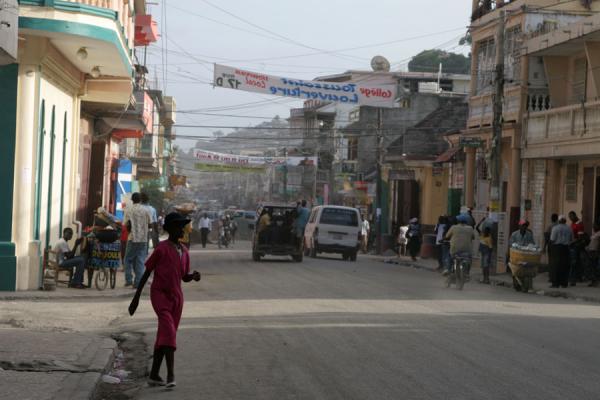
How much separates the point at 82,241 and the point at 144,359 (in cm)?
892

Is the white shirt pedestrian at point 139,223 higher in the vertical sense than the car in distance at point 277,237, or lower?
higher

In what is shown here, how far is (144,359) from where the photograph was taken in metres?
11.8

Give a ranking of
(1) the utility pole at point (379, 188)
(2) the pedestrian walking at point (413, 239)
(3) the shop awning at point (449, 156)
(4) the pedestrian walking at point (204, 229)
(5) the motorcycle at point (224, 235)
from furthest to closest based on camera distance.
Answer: (5) the motorcycle at point (224, 235)
(1) the utility pole at point (379, 188)
(4) the pedestrian walking at point (204, 229)
(3) the shop awning at point (449, 156)
(2) the pedestrian walking at point (413, 239)

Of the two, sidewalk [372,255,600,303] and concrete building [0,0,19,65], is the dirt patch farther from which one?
sidewalk [372,255,600,303]

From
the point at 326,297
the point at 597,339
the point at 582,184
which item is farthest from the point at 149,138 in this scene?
the point at 597,339

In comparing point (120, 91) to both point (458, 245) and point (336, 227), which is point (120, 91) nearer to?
point (458, 245)

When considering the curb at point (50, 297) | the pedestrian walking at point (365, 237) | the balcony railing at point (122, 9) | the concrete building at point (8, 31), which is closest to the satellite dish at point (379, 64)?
the pedestrian walking at point (365, 237)

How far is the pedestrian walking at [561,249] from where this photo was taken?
26.0 m

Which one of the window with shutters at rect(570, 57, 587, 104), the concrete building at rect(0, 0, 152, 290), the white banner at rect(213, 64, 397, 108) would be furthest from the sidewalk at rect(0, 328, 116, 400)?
the window with shutters at rect(570, 57, 587, 104)

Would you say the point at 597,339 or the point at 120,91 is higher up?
the point at 120,91

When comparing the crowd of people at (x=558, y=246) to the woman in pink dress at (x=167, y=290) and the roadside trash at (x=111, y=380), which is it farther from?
the woman in pink dress at (x=167, y=290)

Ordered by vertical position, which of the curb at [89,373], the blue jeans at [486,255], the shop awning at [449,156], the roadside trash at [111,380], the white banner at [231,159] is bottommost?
the roadside trash at [111,380]

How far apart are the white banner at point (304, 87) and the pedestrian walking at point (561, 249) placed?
539 inches

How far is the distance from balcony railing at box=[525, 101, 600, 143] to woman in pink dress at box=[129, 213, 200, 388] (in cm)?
2136
